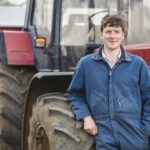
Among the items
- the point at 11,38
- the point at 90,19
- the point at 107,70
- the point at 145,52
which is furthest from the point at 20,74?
the point at 107,70

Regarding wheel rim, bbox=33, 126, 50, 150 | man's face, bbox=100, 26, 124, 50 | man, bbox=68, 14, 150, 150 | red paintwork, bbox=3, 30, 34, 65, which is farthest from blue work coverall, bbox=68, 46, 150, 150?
red paintwork, bbox=3, 30, 34, 65

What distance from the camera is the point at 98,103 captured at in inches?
164

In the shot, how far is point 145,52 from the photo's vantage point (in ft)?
16.1

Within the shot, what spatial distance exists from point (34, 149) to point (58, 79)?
2.06ft

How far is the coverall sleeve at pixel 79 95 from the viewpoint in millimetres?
4234

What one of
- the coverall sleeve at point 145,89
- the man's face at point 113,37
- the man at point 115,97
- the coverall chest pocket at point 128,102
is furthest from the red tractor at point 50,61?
the man's face at point 113,37

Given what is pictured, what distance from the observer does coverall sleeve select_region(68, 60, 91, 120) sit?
13.9 ft

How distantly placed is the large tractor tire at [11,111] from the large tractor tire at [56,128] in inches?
39.3

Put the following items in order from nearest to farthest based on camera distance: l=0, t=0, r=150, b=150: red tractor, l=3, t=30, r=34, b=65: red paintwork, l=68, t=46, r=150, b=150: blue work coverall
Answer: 1. l=68, t=46, r=150, b=150: blue work coverall
2. l=0, t=0, r=150, b=150: red tractor
3. l=3, t=30, r=34, b=65: red paintwork

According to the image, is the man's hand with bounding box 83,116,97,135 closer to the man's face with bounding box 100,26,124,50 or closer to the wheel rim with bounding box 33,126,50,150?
the man's face with bounding box 100,26,124,50

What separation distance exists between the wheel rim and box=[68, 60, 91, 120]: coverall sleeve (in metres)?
0.58

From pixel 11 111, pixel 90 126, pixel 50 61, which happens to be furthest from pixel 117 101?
pixel 11 111

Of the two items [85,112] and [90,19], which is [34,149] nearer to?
[85,112]

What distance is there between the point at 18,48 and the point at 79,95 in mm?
2080
